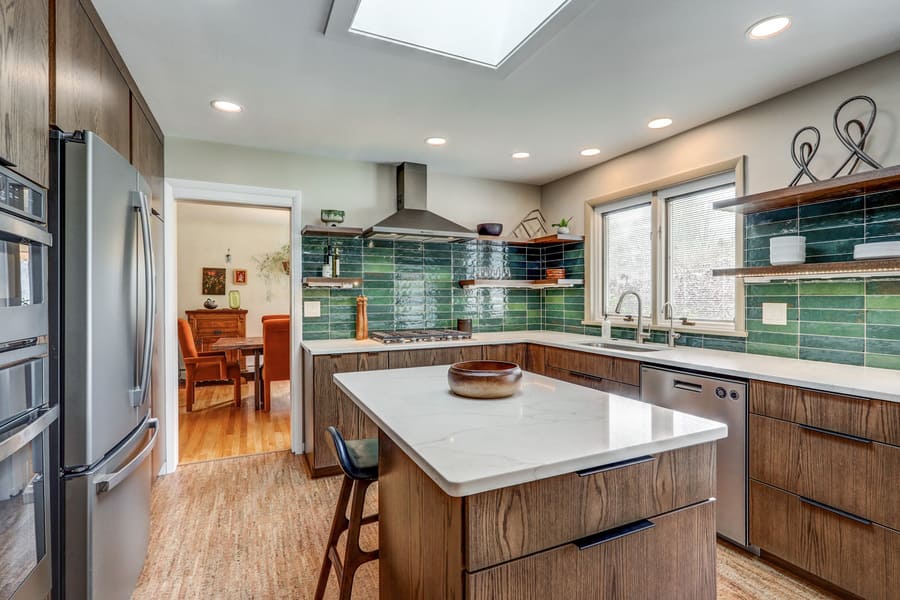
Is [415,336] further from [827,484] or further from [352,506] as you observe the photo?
[827,484]

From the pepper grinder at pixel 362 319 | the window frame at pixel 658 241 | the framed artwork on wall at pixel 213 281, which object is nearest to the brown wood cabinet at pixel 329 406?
the pepper grinder at pixel 362 319

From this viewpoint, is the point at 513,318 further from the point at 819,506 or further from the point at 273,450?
the point at 819,506

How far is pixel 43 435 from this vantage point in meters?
1.29

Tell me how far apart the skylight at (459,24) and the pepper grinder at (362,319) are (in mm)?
2117

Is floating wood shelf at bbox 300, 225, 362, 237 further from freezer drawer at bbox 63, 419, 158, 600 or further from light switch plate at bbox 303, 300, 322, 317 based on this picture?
freezer drawer at bbox 63, 419, 158, 600

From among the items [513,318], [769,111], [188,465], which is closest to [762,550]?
[769,111]

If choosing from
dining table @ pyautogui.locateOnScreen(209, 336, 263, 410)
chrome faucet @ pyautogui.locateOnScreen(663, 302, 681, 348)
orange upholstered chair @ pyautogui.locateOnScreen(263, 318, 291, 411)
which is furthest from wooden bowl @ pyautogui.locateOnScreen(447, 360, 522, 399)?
dining table @ pyautogui.locateOnScreen(209, 336, 263, 410)

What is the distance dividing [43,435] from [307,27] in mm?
1714

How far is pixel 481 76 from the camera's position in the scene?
2.28 m

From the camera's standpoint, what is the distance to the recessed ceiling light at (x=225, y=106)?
259cm

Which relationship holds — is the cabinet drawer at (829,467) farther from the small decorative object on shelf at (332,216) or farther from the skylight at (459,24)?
the small decorative object on shelf at (332,216)

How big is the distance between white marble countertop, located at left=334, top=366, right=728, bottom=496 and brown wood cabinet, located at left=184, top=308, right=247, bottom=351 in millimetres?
5747

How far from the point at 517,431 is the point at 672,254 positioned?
8.69ft

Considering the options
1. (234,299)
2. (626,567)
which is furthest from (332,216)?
(234,299)
